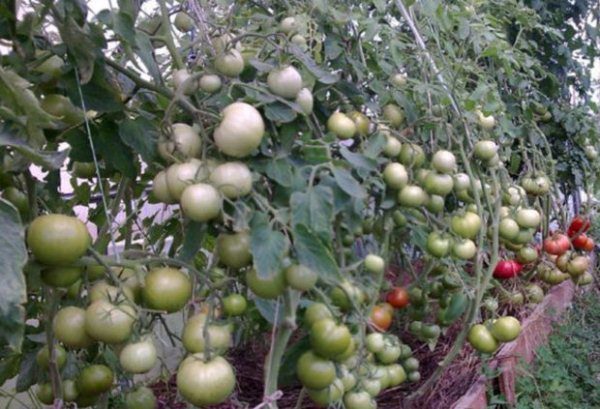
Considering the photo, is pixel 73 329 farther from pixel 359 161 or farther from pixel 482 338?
pixel 482 338

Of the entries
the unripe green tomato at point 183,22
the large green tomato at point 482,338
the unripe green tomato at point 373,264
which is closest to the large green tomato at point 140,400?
the unripe green tomato at point 373,264

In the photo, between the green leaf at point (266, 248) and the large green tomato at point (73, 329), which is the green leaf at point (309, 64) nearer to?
the green leaf at point (266, 248)

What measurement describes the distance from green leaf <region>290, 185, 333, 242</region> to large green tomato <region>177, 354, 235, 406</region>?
232mm

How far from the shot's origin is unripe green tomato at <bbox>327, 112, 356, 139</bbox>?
1.44m

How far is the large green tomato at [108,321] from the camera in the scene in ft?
3.11

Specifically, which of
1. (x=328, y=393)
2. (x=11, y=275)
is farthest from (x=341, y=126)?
(x=11, y=275)

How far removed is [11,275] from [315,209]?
43 cm


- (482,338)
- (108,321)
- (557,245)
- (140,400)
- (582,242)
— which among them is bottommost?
(582,242)

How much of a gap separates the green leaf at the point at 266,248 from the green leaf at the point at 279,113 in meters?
0.21

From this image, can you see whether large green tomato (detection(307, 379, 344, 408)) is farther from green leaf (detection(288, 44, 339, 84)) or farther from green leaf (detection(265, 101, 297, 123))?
green leaf (detection(288, 44, 339, 84))

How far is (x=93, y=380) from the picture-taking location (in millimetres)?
1127

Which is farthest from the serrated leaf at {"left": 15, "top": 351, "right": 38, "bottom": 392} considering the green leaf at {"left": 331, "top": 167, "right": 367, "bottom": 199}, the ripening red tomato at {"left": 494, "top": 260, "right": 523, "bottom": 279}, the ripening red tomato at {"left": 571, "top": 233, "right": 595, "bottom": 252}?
the ripening red tomato at {"left": 571, "top": 233, "right": 595, "bottom": 252}

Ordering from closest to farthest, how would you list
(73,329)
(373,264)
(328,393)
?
(73,329) < (328,393) < (373,264)

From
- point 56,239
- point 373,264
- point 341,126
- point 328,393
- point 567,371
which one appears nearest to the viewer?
point 56,239
